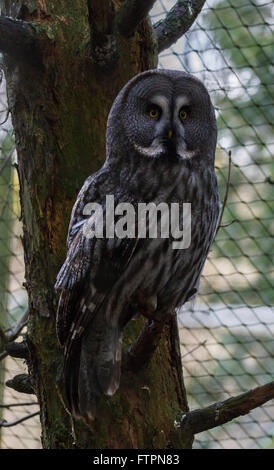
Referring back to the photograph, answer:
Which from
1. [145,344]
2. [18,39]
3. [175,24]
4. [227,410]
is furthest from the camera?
[175,24]

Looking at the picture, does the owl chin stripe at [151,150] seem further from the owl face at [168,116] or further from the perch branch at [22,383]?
the perch branch at [22,383]

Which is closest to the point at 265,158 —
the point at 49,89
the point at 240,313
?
the point at 240,313

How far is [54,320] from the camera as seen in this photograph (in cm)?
181

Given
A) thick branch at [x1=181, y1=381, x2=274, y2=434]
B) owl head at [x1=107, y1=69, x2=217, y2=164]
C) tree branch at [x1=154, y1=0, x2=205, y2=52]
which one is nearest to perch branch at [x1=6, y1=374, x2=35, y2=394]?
thick branch at [x1=181, y1=381, x2=274, y2=434]

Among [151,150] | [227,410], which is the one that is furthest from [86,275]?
[227,410]

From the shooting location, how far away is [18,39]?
1850mm

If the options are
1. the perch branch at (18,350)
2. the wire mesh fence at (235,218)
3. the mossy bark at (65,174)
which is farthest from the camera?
the wire mesh fence at (235,218)

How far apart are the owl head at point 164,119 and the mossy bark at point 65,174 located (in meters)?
0.19

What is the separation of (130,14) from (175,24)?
0.51 meters

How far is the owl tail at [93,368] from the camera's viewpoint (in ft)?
5.46

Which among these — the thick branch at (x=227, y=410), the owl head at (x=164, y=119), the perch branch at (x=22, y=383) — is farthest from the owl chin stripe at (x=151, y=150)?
the perch branch at (x=22, y=383)

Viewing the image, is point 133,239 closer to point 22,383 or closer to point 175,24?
point 22,383

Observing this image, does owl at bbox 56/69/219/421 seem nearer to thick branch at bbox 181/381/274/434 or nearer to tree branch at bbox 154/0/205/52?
thick branch at bbox 181/381/274/434

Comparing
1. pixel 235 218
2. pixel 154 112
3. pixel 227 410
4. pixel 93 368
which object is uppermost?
pixel 235 218
